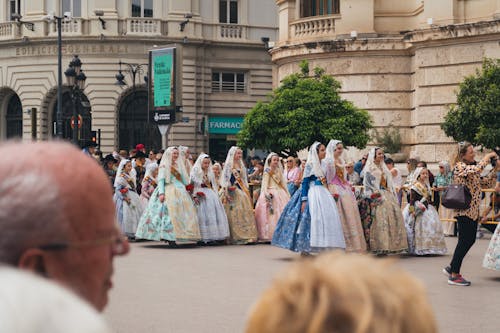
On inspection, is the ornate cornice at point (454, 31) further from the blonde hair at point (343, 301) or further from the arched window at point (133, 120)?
the blonde hair at point (343, 301)

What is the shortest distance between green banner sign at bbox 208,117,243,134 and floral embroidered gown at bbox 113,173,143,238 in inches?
1115

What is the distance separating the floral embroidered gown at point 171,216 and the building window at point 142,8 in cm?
3014

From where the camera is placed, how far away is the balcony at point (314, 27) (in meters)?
29.8

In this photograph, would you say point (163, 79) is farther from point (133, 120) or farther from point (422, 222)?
point (133, 120)

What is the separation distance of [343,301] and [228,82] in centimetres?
4698

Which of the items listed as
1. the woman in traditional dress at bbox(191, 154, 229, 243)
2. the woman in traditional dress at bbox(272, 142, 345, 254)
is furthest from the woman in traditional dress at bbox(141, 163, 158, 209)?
the woman in traditional dress at bbox(272, 142, 345, 254)

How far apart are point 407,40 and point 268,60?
21.2 metres

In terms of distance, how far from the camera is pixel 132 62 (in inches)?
1802

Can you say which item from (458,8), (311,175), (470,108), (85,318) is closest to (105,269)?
(85,318)

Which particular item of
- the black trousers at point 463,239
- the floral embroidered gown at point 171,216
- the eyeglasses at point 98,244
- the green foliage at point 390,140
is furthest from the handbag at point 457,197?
the green foliage at point 390,140

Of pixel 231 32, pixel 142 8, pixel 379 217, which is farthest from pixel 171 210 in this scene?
pixel 231 32

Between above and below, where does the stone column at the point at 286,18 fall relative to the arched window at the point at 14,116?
above

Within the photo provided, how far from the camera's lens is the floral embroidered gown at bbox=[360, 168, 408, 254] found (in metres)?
15.5

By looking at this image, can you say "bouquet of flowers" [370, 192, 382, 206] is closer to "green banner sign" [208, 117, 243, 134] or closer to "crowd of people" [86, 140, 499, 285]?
"crowd of people" [86, 140, 499, 285]
